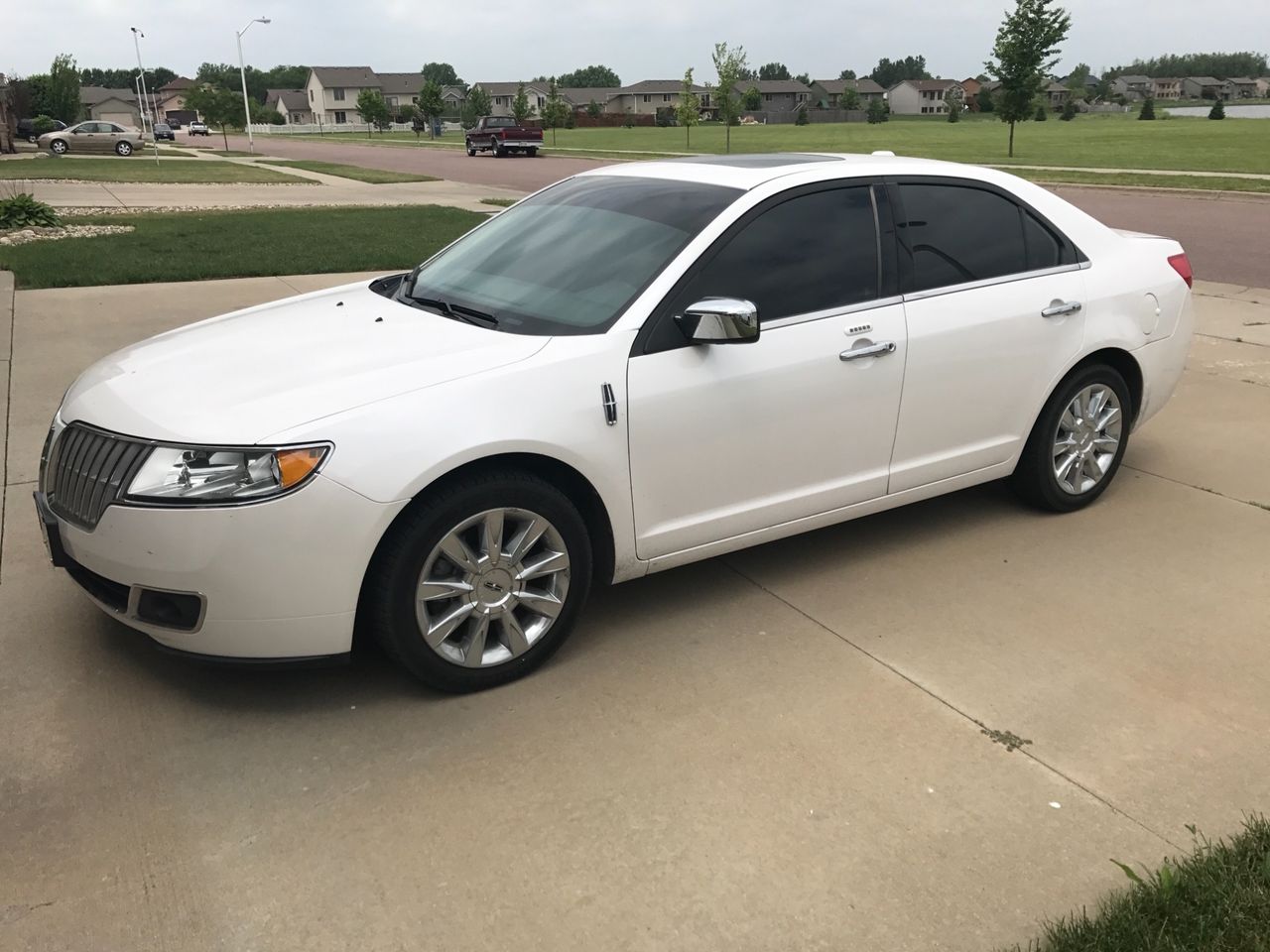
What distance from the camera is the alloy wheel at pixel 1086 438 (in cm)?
490

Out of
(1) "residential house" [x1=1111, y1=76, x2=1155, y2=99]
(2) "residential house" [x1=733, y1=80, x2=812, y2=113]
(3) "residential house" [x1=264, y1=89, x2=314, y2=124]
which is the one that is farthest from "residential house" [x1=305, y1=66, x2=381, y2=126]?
(1) "residential house" [x1=1111, y1=76, x2=1155, y2=99]

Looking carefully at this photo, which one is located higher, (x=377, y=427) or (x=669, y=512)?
(x=377, y=427)

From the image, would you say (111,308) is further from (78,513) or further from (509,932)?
(509,932)

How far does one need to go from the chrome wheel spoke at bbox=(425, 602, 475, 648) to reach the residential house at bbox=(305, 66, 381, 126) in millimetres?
145858

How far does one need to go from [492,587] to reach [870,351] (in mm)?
1717

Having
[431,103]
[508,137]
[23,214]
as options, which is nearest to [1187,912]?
[23,214]

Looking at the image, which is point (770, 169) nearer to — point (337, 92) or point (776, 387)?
point (776, 387)

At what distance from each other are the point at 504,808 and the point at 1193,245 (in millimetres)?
14254

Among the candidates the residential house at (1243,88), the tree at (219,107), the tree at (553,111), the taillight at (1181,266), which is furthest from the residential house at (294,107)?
the taillight at (1181,266)

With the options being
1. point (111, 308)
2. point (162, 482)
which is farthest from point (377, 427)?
point (111, 308)

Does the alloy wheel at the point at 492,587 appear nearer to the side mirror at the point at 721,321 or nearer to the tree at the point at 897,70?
the side mirror at the point at 721,321

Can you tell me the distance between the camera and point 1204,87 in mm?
173000

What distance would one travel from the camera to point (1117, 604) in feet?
Result: 13.6

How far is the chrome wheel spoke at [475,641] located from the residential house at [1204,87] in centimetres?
19017
